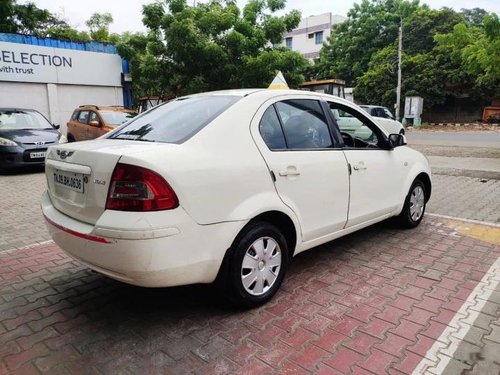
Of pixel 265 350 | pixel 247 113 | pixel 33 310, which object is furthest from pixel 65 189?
pixel 265 350

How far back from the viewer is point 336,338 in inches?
107

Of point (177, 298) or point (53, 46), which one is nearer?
point (177, 298)

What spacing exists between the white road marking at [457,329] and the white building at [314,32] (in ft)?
162

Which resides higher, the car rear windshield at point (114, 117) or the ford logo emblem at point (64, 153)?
the car rear windshield at point (114, 117)

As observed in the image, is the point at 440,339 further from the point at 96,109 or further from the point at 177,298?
the point at 96,109

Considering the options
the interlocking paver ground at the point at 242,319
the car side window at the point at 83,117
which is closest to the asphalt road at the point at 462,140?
the car side window at the point at 83,117

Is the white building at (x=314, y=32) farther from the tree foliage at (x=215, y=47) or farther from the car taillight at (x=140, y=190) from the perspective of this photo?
the car taillight at (x=140, y=190)

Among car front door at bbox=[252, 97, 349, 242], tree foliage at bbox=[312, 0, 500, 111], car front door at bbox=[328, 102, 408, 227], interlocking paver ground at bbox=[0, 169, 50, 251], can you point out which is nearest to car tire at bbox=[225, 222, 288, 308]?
car front door at bbox=[252, 97, 349, 242]

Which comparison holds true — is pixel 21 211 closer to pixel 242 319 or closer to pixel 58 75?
pixel 242 319

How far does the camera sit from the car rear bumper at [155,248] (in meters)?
2.44

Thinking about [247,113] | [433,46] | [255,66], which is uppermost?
[433,46]

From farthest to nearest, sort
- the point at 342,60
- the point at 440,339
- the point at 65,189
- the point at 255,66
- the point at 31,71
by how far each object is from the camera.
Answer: the point at 342,60
the point at 31,71
the point at 255,66
the point at 65,189
the point at 440,339

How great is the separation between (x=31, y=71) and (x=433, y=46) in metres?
32.7

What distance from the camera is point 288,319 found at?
116 inches
